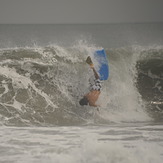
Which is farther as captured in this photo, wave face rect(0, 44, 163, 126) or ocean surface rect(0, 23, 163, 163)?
wave face rect(0, 44, 163, 126)

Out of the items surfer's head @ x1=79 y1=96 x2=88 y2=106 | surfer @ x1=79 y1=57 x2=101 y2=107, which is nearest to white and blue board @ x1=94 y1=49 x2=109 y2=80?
surfer @ x1=79 y1=57 x2=101 y2=107

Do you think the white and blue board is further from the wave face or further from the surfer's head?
the surfer's head

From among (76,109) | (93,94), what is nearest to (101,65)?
(93,94)

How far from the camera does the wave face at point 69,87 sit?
339cm

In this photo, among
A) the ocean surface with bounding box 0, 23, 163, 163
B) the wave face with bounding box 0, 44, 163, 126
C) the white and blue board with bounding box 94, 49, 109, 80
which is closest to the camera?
the ocean surface with bounding box 0, 23, 163, 163

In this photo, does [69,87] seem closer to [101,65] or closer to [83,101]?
[83,101]

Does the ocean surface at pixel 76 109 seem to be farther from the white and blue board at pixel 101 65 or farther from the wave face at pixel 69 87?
the white and blue board at pixel 101 65

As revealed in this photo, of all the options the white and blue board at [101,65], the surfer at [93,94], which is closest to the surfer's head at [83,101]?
the surfer at [93,94]

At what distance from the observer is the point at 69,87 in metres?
3.89

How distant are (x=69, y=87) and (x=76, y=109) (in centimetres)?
49

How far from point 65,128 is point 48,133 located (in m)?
0.28

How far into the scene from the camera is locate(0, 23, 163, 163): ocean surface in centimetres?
205

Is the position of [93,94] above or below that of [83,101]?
above

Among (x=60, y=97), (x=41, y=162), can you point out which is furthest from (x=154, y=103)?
(x=41, y=162)
